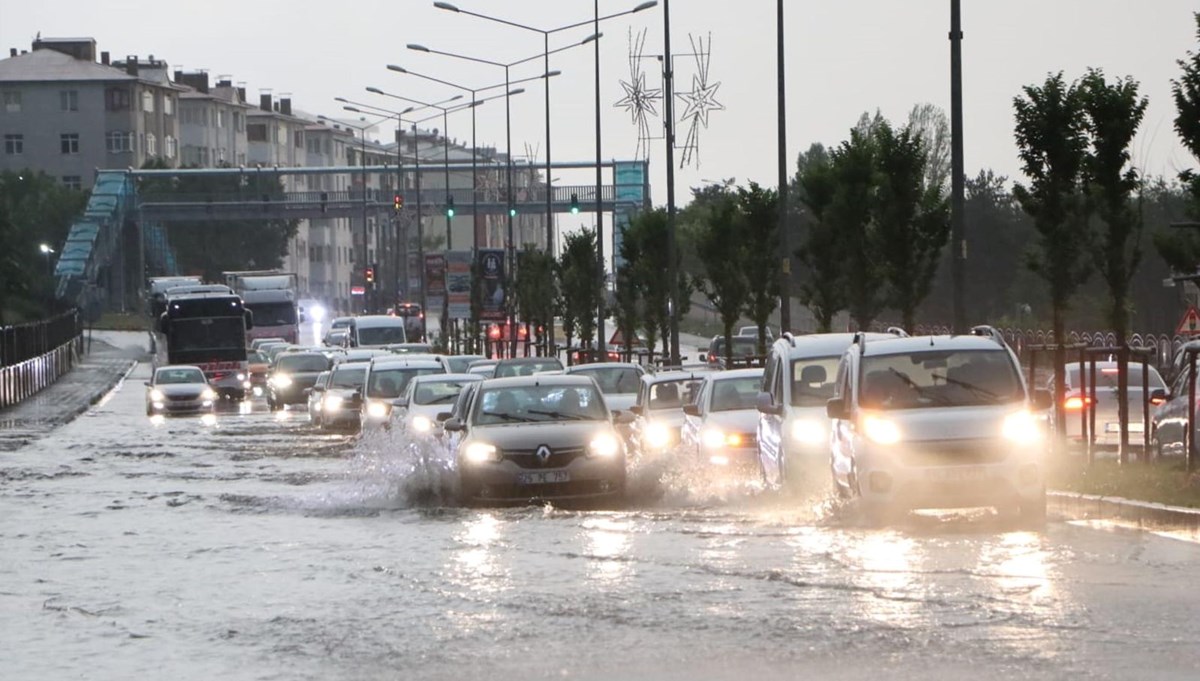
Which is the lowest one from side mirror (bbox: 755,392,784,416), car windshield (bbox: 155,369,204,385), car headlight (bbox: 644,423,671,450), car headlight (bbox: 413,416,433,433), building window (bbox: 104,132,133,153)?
car windshield (bbox: 155,369,204,385)

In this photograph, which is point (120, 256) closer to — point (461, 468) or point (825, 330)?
point (825, 330)

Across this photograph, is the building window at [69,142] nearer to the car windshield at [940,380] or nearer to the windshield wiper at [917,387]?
the car windshield at [940,380]

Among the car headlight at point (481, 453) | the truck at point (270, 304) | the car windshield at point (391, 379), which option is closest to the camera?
the car headlight at point (481, 453)

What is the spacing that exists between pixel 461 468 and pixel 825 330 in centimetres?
2353

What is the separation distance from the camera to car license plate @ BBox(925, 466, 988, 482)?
1892 centimetres

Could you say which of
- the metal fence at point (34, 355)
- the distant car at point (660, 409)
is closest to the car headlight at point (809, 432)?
the distant car at point (660, 409)

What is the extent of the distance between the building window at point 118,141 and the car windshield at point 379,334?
8550 centimetres

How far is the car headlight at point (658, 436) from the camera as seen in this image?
98.7 feet

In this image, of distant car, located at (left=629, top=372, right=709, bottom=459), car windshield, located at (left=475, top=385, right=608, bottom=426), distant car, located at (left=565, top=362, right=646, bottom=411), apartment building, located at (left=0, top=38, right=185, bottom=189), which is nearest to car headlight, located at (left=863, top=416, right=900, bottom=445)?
car windshield, located at (left=475, top=385, right=608, bottom=426)

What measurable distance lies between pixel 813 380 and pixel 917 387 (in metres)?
3.65

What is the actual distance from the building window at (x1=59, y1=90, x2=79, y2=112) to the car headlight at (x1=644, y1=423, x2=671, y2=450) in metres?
140

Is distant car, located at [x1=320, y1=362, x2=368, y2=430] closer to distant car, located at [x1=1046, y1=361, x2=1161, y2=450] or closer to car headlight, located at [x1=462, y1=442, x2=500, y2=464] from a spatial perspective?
distant car, located at [x1=1046, y1=361, x2=1161, y2=450]

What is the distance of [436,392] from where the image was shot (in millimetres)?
34406

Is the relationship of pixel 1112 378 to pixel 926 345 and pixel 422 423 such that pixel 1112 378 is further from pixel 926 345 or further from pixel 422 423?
pixel 926 345
